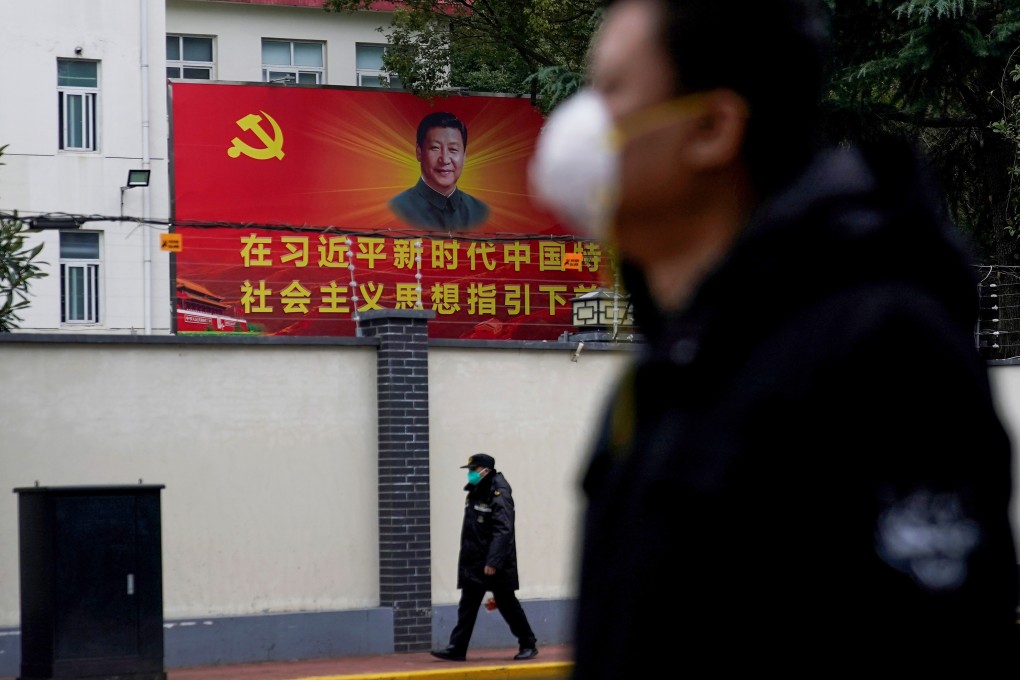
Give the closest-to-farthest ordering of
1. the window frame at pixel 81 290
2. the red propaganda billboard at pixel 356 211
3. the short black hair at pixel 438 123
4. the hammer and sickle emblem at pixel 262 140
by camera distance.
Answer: the red propaganda billboard at pixel 356 211 < the window frame at pixel 81 290 < the hammer and sickle emblem at pixel 262 140 < the short black hair at pixel 438 123

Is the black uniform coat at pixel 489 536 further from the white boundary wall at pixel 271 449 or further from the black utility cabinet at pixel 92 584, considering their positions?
the black utility cabinet at pixel 92 584

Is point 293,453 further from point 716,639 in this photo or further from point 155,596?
point 716,639

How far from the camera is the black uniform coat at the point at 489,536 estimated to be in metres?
14.5

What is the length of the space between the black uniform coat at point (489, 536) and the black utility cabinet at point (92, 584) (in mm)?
3067

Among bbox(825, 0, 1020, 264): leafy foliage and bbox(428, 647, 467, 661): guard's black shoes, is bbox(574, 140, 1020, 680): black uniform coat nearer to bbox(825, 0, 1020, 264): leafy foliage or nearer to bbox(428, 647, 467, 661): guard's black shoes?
bbox(428, 647, 467, 661): guard's black shoes

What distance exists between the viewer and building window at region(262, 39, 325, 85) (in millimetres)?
35750

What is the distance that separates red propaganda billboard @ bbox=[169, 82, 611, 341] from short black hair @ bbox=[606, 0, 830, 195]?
26305 millimetres

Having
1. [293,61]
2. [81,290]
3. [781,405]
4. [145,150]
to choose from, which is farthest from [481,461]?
[293,61]

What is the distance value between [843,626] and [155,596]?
11952 mm

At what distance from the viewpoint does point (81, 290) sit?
29.6 m

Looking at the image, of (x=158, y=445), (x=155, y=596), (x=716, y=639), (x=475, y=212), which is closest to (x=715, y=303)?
(x=716, y=639)

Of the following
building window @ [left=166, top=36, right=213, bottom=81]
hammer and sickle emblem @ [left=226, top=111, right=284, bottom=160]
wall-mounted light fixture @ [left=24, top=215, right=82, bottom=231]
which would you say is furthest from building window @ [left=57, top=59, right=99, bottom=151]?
wall-mounted light fixture @ [left=24, top=215, right=82, bottom=231]

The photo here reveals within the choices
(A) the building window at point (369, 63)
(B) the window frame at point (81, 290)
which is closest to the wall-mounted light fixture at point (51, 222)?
(B) the window frame at point (81, 290)

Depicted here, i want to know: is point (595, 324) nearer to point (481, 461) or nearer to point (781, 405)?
point (481, 461)
